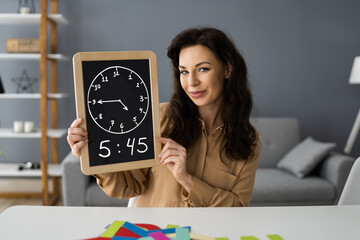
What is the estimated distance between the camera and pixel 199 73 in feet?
4.34

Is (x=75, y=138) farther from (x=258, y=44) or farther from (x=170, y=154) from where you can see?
(x=258, y=44)

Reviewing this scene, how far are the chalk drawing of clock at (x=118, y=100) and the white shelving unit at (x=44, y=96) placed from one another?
2.38 meters

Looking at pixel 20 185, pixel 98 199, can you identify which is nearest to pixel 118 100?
pixel 98 199

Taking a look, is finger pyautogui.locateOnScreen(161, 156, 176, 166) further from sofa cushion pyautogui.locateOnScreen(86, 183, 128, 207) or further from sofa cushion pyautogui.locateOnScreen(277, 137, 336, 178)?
sofa cushion pyautogui.locateOnScreen(277, 137, 336, 178)

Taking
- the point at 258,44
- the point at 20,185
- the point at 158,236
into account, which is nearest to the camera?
the point at 158,236

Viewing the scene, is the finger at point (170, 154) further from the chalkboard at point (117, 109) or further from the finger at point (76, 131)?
the finger at point (76, 131)

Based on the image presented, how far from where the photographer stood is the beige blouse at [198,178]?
131 centimetres

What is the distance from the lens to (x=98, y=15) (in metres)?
3.69

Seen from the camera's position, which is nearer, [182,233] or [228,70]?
[182,233]

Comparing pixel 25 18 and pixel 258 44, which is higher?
pixel 25 18

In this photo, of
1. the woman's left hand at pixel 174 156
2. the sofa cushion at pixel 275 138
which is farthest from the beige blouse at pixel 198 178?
the sofa cushion at pixel 275 138

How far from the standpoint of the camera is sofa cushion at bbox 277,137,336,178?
10.0ft

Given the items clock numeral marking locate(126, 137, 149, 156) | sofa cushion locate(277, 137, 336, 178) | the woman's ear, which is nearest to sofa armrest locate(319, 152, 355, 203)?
sofa cushion locate(277, 137, 336, 178)

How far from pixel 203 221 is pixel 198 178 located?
1.33 ft
